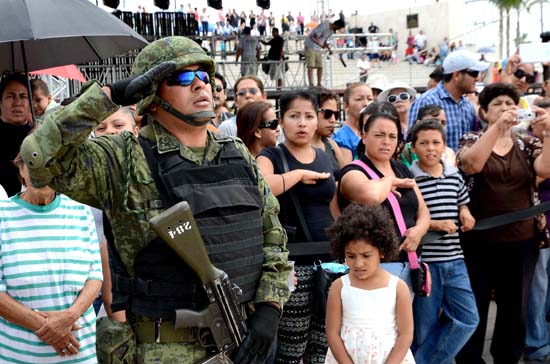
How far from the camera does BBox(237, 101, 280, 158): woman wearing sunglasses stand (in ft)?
15.2

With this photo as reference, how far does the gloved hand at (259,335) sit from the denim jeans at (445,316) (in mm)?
2195

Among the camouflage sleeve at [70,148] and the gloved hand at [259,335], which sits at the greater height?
the camouflage sleeve at [70,148]

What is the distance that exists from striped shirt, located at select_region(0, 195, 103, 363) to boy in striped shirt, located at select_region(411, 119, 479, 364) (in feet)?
7.24

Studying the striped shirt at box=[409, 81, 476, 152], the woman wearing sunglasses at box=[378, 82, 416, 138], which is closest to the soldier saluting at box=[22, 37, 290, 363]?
the striped shirt at box=[409, 81, 476, 152]

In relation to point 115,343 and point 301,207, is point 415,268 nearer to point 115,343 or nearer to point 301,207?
point 301,207

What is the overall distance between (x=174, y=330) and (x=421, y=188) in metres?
2.67

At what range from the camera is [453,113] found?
634 cm

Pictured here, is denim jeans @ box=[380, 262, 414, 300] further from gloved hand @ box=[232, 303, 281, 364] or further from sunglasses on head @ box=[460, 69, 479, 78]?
sunglasses on head @ box=[460, 69, 479, 78]

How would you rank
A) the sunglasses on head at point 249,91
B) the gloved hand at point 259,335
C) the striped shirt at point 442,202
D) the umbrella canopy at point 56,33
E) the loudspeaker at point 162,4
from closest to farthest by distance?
the gloved hand at point 259,335, the umbrella canopy at point 56,33, the striped shirt at point 442,202, the sunglasses on head at point 249,91, the loudspeaker at point 162,4

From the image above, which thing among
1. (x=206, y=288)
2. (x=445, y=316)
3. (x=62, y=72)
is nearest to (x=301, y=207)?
(x=445, y=316)

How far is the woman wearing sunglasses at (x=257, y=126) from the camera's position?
4.62 metres

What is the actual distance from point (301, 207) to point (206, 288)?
179cm

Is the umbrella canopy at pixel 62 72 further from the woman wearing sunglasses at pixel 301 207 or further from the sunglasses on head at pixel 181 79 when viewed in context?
the sunglasses on head at pixel 181 79

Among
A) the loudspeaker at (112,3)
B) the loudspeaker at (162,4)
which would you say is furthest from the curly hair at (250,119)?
the loudspeaker at (162,4)
